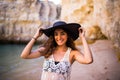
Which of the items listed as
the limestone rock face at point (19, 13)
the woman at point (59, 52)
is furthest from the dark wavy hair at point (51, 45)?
the limestone rock face at point (19, 13)

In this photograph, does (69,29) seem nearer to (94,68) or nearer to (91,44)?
(94,68)

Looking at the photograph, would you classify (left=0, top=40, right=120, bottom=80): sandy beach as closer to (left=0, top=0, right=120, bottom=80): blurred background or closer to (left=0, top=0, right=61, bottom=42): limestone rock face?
(left=0, top=0, right=120, bottom=80): blurred background

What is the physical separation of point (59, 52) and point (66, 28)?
13 cm

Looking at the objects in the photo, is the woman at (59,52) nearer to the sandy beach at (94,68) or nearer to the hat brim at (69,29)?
the hat brim at (69,29)

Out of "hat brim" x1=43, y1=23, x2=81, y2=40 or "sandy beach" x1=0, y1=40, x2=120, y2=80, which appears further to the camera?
"sandy beach" x1=0, y1=40, x2=120, y2=80

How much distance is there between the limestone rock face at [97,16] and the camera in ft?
10.9

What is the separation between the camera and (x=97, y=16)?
3.73 metres

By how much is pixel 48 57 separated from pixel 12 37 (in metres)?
4.12

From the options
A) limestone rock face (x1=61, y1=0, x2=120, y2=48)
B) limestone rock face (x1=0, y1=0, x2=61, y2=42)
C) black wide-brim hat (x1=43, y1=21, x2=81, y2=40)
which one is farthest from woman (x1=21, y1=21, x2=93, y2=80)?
limestone rock face (x1=0, y1=0, x2=61, y2=42)

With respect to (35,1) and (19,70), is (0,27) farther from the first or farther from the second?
(19,70)

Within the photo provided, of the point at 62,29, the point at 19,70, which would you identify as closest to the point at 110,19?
the point at 19,70

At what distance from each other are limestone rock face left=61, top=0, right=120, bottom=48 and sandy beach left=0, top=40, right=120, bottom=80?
0.14m

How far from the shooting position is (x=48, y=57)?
4.51 ft

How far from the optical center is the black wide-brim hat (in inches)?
55.7
